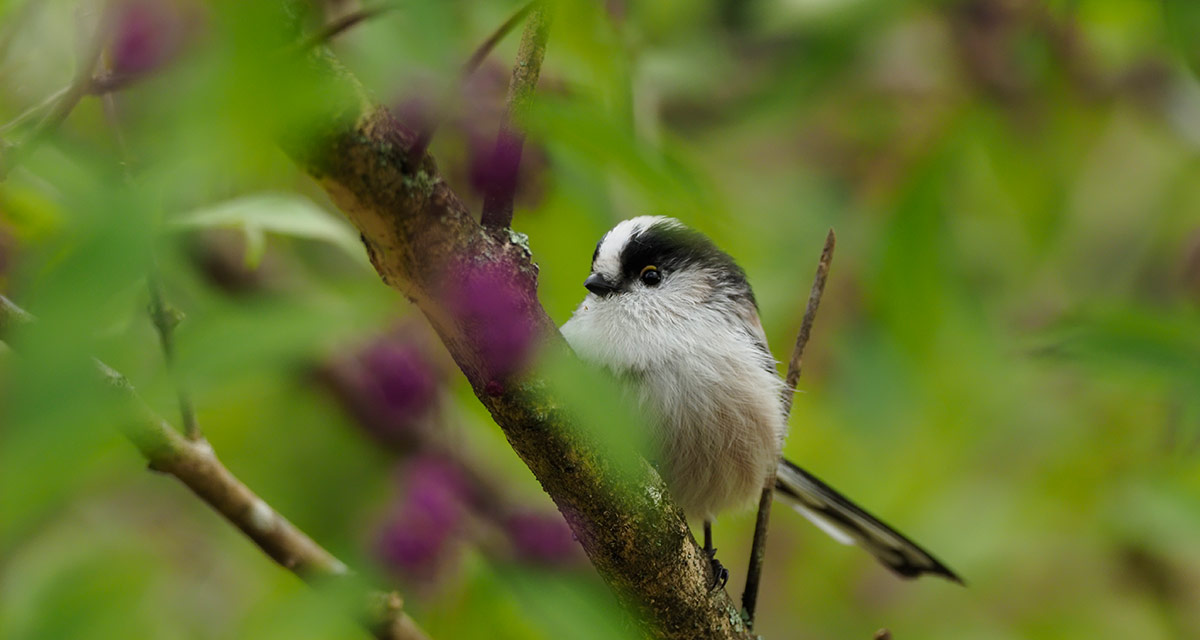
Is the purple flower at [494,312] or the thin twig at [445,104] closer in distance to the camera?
the thin twig at [445,104]

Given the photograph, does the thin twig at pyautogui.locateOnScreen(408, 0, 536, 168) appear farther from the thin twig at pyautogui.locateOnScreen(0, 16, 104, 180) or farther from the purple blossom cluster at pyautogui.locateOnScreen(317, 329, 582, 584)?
the purple blossom cluster at pyautogui.locateOnScreen(317, 329, 582, 584)

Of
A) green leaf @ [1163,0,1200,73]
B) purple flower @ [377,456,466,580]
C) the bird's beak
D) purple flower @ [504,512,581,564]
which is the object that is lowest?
purple flower @ [504,512,581,564]

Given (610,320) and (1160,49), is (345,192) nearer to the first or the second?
(610,320)

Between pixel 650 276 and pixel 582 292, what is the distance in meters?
0.17

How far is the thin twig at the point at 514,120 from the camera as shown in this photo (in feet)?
4.25

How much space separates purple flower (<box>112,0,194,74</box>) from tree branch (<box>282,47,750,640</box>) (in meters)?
0.12

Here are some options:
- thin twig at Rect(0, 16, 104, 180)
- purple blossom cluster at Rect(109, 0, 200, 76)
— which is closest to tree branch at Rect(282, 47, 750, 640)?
purple blossom cluster at Rect(109, 0, 200, 76)

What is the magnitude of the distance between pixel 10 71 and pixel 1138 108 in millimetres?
3629

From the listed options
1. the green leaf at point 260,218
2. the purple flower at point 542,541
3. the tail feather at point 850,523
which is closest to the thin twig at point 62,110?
the green leaf at point 260,218

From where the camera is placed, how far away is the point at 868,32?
292 centimetres

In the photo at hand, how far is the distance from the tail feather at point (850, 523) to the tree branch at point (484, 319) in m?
1.18

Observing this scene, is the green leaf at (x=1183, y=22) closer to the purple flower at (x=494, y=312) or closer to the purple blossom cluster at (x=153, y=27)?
the purple flower at (x=494, y=312)

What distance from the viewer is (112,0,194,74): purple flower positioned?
3.12 feet

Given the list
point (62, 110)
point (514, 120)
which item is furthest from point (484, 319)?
point (62, 110)
